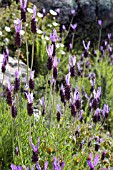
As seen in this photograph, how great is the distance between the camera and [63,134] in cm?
296

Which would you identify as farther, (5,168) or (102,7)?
(102,7)

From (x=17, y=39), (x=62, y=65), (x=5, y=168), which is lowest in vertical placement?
(x=5, y=168)

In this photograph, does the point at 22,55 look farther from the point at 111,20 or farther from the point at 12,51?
the point at 111,20

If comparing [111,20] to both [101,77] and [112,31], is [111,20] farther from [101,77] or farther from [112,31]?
[101,77]

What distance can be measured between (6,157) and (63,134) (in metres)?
0.47

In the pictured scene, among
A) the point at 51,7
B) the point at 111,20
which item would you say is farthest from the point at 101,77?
the point at 111,20

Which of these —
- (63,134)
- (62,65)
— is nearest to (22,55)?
(62,65)

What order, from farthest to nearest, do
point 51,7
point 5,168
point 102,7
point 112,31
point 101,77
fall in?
point 112,31 < point 102,7 < point 51,7 < point 101,77 < point 5,168

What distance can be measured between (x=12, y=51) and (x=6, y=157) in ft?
9.19

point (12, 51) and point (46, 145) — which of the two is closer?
point (46, 145)

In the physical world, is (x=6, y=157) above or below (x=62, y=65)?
below

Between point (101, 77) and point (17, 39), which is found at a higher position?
point (17, 39)

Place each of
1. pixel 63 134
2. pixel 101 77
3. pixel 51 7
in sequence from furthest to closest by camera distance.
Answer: pixel 51 7 < pixel 101 77 < pixel 63 134

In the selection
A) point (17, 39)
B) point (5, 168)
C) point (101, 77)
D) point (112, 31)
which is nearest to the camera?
point (17, 39)
